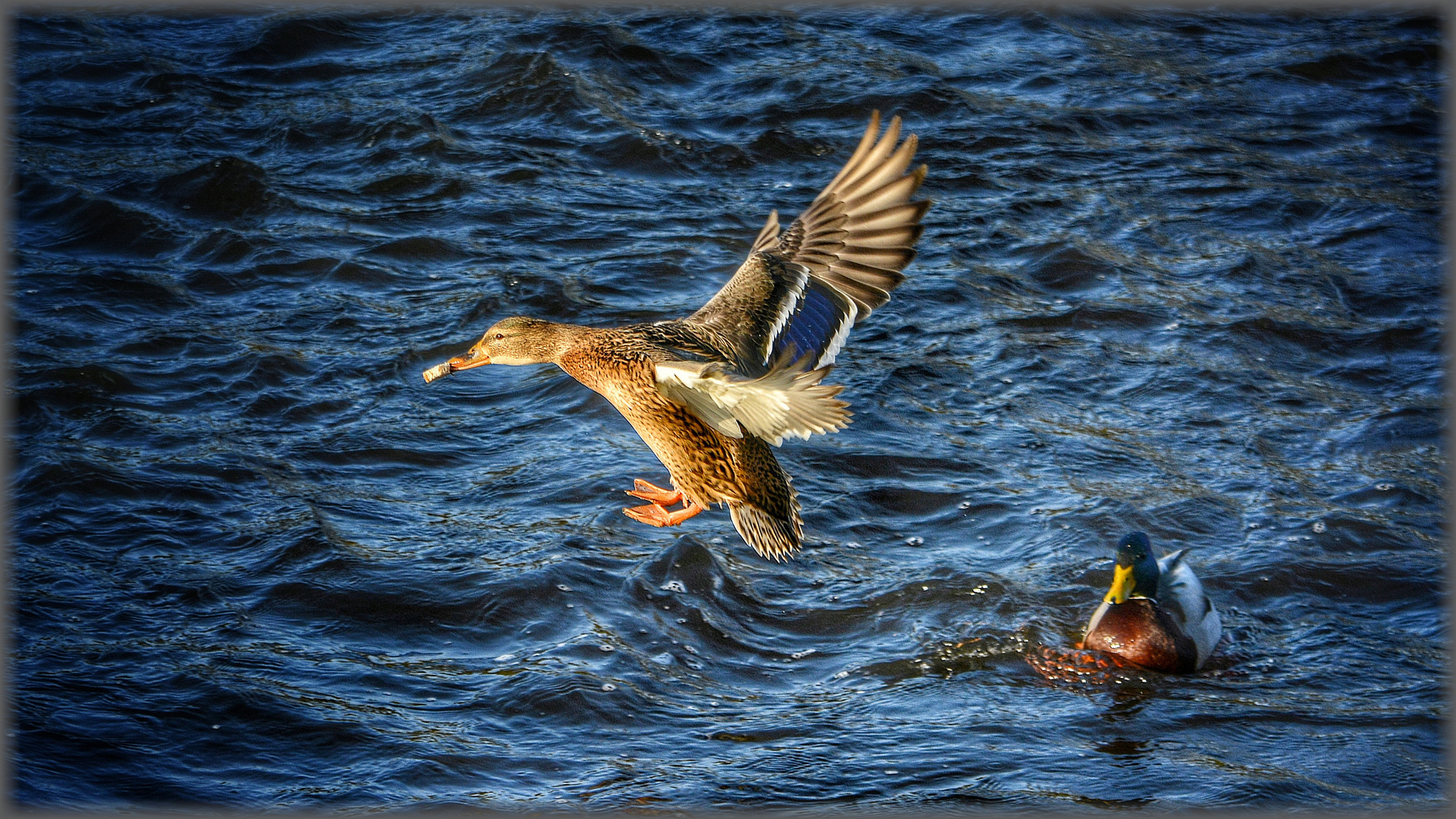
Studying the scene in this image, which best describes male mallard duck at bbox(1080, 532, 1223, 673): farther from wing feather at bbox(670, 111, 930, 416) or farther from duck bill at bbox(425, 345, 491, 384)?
duck bill at bbox(425, 345, 491, 384)

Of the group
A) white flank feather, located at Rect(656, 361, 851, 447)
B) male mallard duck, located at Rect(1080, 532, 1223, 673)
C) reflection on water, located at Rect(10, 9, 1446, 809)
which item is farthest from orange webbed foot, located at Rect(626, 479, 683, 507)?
male mallard duck, located at Rect(1080, 532, 1223, 673)

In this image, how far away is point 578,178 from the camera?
939cm

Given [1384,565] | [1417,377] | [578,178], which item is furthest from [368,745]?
[1417,377]

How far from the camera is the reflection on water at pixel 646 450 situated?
5098 millimetres

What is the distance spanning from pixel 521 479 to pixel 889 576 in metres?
1.88

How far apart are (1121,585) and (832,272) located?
1913 mm

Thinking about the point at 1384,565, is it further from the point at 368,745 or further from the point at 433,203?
the point at 433,203

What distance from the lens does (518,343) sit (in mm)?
4945

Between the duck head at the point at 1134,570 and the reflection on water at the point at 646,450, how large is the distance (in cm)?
32

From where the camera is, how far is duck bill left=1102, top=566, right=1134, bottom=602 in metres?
5.86

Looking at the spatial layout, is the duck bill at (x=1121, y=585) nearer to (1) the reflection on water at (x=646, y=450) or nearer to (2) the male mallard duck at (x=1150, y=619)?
(2) the male mallard duck at (x=1150, y=619)

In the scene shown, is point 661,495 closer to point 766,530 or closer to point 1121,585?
point 766,530

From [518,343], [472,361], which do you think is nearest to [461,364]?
[472,361]

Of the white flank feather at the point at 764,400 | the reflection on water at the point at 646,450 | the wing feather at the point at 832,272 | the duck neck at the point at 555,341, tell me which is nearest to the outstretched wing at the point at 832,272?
the wing feather at the point at 832,272
